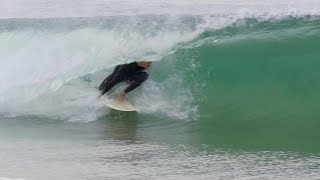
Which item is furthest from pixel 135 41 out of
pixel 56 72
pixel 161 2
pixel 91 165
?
pixel 91 165

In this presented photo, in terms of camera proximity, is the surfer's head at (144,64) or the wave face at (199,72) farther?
the surfer's head at (144,64)

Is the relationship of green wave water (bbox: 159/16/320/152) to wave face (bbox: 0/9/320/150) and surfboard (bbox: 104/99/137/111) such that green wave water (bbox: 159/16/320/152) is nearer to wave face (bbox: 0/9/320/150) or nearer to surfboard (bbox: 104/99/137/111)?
wave face (bbox: 0/9/320/150)

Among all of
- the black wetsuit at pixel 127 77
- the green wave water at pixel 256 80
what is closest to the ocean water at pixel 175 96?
the green wave water at pixel 256 80

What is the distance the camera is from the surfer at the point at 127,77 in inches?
376

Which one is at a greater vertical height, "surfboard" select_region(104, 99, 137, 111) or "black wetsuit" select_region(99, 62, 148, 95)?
"black wetsuit" select_region(99, 62, 148, 95)

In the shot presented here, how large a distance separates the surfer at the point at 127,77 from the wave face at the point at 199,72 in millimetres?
182

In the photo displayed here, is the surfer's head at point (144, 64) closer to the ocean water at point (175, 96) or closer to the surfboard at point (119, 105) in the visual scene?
the ocean water at point (175, 96)

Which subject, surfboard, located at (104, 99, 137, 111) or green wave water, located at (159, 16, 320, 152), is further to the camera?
surfboard, located at (104, 99, 137, 111)

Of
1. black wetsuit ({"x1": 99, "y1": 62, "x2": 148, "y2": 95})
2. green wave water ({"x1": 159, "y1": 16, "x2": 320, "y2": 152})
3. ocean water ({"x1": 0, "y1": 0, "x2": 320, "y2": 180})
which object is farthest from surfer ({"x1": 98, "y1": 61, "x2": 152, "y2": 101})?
green wave water ({"x1": 159, "y1": 16, "x2": 320, "y2": 152})

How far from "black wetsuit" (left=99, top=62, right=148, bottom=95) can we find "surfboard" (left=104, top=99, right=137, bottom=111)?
182 millimetres

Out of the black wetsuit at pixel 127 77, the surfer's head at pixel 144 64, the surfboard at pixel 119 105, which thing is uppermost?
the surfer's head at pixel 144 64

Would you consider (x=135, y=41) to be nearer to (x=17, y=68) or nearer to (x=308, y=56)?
(x=17, y=68)

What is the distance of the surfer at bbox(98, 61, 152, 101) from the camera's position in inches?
376

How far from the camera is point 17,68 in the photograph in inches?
433
